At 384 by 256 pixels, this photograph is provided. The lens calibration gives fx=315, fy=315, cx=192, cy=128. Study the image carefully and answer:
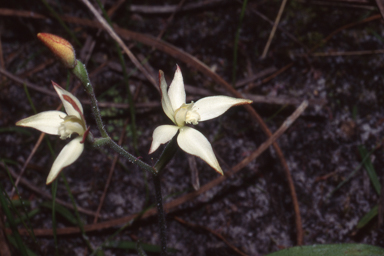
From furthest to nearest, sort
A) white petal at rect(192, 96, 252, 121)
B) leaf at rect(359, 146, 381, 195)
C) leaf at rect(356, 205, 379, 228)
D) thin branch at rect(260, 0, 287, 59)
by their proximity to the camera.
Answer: thin branch at rect(260, 0, 287, 59), leaf at rect(359, 146, 381, 195), leaf at rect(356, 205, 379, 228), white petal at rect(192, 96, 252, 121)

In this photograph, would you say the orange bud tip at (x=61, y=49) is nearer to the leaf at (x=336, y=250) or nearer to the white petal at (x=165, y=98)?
the white petal at (x=165, y=98)

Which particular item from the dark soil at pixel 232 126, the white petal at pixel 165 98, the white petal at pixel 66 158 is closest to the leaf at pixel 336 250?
the dark soil at pixel 232 126

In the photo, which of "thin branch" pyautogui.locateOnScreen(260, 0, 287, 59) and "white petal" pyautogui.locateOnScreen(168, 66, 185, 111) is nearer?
"white petal" pyautogui.locateOnScreen(168, 66, 185, 111)

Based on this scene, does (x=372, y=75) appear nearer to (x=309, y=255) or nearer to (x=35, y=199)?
(x=309, y=255)

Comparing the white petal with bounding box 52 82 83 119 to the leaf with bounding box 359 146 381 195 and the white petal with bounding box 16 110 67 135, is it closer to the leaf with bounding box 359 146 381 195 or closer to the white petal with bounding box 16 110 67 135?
the white petal with bounding box 16 110 67 135

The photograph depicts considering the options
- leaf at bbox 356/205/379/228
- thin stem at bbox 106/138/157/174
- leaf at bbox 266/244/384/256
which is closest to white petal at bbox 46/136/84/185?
thin stem at bbox 106/138/157/174

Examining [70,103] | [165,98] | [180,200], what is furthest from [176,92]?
[180,200]

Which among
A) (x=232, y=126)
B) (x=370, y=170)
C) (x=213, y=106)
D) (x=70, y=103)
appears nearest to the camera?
(x=70, y=103)

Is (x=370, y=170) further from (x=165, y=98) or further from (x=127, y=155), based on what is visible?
(x=127, y=155)
